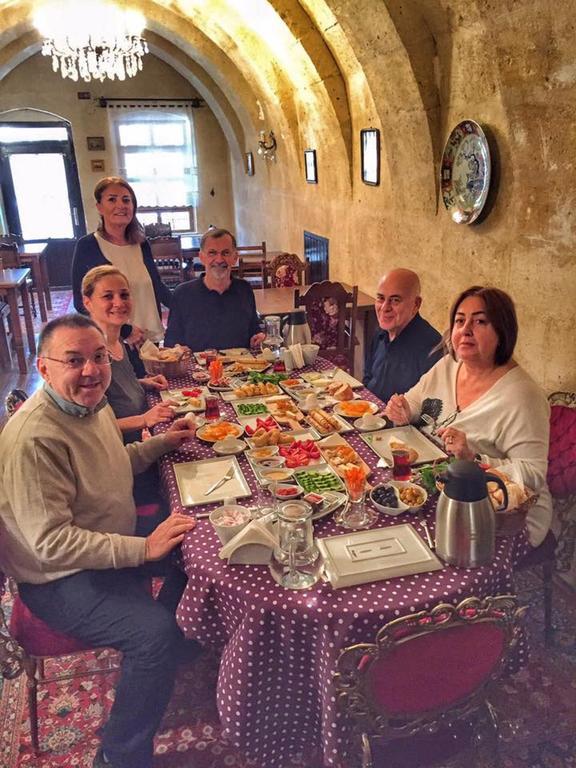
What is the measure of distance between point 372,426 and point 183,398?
952mm

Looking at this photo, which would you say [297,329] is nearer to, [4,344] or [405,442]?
[405,442]

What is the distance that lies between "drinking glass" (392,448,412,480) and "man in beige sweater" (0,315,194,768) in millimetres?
714

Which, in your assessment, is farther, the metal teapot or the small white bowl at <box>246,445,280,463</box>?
the small white bowl at <box>246,445,280,463</box>

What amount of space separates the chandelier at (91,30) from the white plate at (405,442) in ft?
20.5

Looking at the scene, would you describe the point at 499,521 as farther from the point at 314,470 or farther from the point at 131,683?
the point at 131,683

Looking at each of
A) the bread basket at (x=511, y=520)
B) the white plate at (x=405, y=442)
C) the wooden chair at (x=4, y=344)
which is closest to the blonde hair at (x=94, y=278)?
the white plate at (x=405, y=442)

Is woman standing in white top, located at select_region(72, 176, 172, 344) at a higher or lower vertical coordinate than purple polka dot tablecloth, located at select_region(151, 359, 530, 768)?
higher

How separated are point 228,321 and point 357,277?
2238mm

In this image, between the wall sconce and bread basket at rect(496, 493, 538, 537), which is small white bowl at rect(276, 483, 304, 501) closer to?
bread basket at rect(496, 493, 538, 537)

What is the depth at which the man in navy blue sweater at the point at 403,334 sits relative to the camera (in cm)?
294

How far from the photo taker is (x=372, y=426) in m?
2.46

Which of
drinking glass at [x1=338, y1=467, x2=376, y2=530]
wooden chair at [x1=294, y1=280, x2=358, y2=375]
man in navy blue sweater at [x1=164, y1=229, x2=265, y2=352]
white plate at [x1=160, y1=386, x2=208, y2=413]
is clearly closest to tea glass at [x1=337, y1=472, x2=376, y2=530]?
drinking glass at [x1=338, y1=467, x2=376, y2=530]

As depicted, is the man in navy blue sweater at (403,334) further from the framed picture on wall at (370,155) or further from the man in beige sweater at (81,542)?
the framed picture on wall at (370,155)

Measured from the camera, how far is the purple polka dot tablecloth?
1.46 meters
